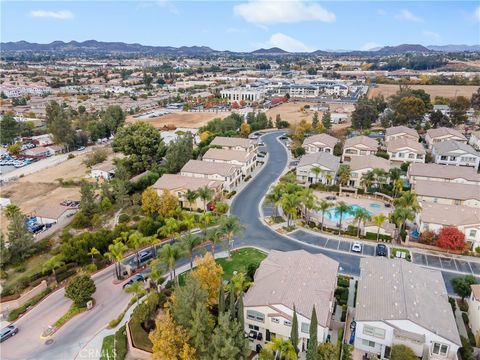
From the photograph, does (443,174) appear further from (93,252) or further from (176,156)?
(93,252)

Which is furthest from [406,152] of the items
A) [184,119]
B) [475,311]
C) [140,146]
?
[184,119]

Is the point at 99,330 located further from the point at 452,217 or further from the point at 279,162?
the point at 279,162

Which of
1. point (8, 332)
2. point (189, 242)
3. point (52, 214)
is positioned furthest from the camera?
point (52, 214)

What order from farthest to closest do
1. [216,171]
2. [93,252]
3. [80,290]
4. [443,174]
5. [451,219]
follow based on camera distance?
[216,171] → [443,174] → [451,219] → [93,252] → [80,290]

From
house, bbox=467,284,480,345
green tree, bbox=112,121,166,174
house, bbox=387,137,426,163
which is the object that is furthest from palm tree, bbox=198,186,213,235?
house, bbox=387,137,426,163

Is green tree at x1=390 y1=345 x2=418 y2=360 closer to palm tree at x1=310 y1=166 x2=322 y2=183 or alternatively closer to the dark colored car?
the dark colored car

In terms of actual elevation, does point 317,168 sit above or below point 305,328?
above

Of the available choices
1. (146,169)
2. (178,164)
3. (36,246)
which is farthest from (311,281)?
(146,169)
